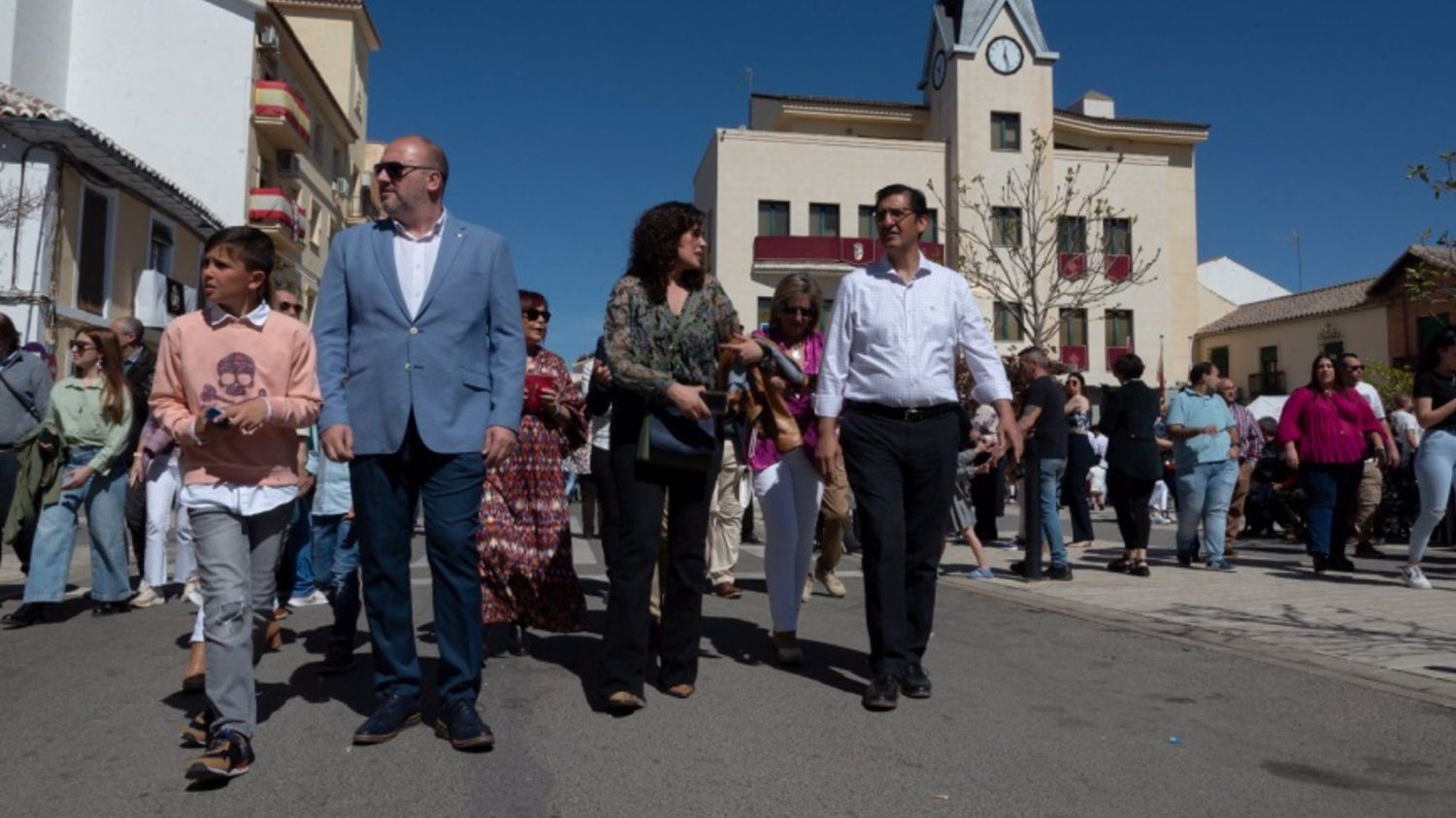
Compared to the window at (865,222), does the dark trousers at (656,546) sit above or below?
below

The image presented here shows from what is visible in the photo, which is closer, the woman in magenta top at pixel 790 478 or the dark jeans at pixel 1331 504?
the woman in magenta top at pixel 790 478

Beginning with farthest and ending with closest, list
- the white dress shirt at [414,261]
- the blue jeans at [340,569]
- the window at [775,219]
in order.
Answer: the window at [775,219] < the blue jeans at [340,569] < the white dress shirt at [414,261]

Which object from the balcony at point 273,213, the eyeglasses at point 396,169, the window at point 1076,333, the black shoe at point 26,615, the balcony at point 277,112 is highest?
the balcony at point 277,112

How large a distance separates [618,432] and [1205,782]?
246 centimetres

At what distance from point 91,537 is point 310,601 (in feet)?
4.58

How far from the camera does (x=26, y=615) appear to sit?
665 cm

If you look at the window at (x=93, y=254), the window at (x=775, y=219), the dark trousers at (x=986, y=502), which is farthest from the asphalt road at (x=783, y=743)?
the window at (x=775, y=219)

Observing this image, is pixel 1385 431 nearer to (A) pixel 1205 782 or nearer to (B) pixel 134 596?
(A) pixel 1205 782

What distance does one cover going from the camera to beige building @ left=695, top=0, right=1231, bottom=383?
4025 centimetres

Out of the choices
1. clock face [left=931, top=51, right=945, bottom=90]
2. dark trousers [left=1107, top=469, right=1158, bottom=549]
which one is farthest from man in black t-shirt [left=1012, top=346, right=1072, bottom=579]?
clock face [left=931, top=51, right=945, bottom=90]

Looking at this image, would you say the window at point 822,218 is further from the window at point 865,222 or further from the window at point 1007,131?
the window at point 1007,131

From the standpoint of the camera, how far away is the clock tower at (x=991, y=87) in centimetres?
4144

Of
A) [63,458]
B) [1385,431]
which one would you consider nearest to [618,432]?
[63,458]

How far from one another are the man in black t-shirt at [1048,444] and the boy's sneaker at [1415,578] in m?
2.45
